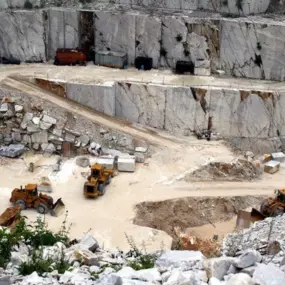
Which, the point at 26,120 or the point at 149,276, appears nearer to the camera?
the point at 149,276

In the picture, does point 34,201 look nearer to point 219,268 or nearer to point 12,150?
point 12,150

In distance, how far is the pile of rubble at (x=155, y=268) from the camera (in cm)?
1152

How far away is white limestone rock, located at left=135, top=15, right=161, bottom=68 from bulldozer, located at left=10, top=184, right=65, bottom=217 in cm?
1367

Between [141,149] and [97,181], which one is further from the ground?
[141,149]

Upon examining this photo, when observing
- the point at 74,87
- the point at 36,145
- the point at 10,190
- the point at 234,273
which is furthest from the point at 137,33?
the point at 234,273

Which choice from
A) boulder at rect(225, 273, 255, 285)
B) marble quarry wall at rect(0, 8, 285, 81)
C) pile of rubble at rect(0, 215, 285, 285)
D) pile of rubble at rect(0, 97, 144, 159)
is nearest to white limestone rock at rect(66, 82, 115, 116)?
pile of rubble at rect(0, 97, 144, 159)

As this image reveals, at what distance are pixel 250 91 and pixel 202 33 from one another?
536 cm

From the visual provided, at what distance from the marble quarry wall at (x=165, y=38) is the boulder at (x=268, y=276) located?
24.4m

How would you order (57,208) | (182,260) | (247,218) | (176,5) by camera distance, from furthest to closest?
(176,5) → (57,208) → (247,218) → (182,260)

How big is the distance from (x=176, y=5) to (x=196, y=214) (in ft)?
52.6

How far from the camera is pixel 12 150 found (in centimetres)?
3114

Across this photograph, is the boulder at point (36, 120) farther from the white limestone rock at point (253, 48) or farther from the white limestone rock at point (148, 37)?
the white limestone rock at point (253, 48)

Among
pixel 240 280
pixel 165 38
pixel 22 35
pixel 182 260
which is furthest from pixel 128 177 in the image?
pixel 240 280

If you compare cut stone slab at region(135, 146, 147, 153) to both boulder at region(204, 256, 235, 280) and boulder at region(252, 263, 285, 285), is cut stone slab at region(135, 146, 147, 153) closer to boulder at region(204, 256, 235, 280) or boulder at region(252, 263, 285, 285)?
boulder at region(204, 256, 235, 280)
